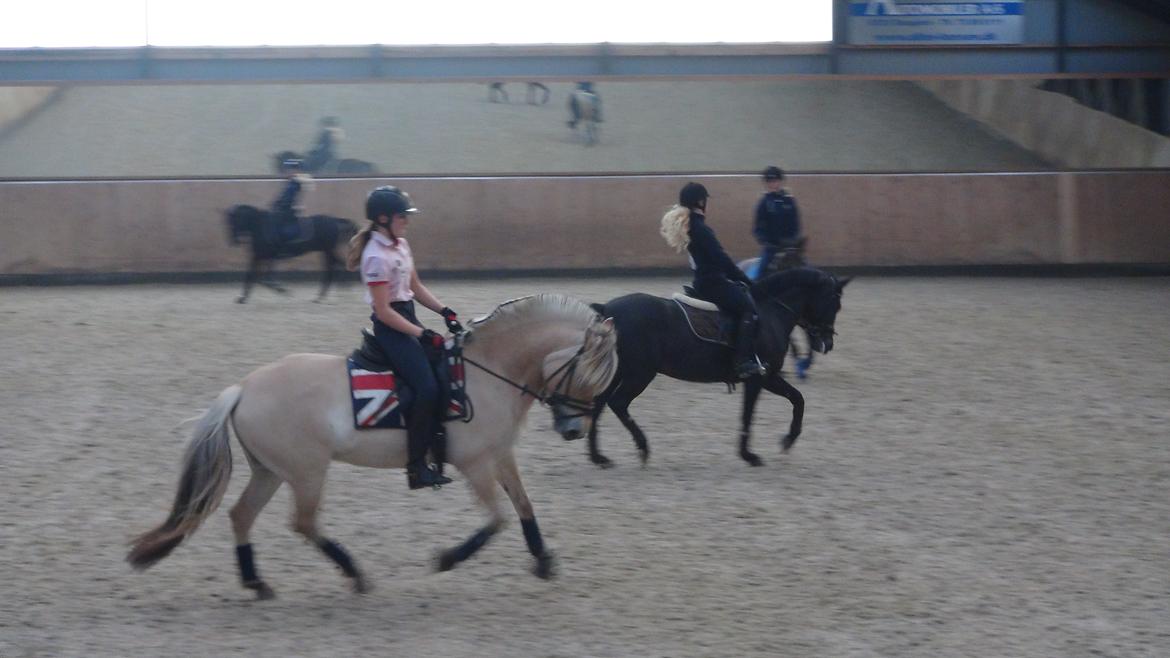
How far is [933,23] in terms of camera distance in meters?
21.6

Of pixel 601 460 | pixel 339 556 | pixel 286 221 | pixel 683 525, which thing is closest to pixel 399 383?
pixel 339 556

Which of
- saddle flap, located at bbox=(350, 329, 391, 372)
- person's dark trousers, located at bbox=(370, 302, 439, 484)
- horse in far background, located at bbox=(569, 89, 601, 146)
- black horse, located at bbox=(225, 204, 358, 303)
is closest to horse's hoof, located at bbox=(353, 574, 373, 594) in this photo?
person's dark trousers, located at bbox=(370, 302, 439, 484)

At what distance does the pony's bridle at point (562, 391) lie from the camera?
22.3 feet

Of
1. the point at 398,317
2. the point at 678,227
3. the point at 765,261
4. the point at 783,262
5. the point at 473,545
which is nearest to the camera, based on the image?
the point at 398,317

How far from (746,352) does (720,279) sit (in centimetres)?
61

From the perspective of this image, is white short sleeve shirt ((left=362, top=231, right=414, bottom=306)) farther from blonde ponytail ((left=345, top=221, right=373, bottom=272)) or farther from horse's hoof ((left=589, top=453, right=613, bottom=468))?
horse's hoof ((left=589, top=453, right=613, bottom=468))

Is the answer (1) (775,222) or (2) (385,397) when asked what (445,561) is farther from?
(1) (775,222)

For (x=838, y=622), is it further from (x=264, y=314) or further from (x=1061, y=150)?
(x=1061, y=150)

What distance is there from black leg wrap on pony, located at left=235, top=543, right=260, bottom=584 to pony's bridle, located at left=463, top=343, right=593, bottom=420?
4.97ft

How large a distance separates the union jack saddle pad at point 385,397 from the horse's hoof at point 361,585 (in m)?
0.83

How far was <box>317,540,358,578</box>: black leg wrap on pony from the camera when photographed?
6.77m

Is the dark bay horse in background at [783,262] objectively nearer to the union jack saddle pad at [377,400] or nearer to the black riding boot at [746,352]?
the black riding boot at [746,352]

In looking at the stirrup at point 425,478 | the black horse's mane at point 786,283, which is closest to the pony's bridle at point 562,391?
the stirrup at point 425,478

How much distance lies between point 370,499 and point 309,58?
14.3 metres
